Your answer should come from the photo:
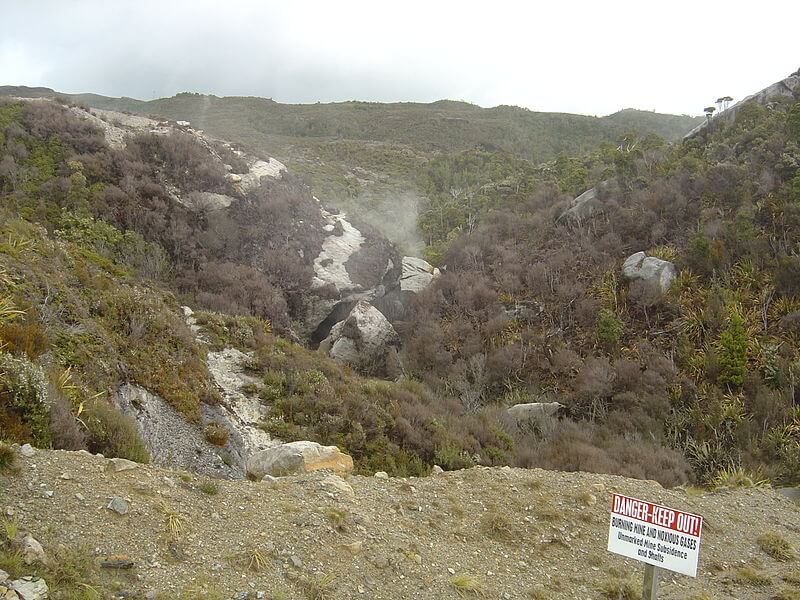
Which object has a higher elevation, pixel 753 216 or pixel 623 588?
pixel 753 216

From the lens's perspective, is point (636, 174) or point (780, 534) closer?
point (780, 534)

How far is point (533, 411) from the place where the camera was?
1360cm

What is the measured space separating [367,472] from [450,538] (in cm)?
338

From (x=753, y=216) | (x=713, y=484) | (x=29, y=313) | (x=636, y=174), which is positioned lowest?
(x=713, y=484)

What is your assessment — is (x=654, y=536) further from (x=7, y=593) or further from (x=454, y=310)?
(x=454, y=310)

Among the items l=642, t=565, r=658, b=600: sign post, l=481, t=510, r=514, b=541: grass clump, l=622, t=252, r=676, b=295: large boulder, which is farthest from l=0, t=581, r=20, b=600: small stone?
l=622, t=252, r=676, b=295: large boulder

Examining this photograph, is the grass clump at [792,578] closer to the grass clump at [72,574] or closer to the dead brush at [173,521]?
the dead brush at [173,521]

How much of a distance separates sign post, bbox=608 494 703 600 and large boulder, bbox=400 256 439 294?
17.3 meters

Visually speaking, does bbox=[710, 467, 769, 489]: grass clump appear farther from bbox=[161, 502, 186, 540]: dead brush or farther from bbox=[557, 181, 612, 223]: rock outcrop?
bbox=[557, 181, 612, 223]: rock outcrop

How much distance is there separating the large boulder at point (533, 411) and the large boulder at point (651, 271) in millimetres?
5699

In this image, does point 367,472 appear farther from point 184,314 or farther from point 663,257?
point 663,257

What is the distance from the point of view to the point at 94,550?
3643 mm

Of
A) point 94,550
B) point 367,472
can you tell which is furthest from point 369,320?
point 94,550

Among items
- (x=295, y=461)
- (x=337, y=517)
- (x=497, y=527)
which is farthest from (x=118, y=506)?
(x=497, y=527)
